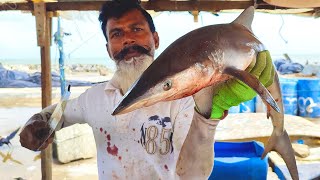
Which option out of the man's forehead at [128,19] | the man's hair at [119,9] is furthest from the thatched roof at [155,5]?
the man's forehead at [128,19]

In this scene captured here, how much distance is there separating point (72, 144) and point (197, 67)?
729 centimetres

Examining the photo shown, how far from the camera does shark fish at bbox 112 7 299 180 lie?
4.60 ft

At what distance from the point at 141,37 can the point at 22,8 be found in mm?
2551

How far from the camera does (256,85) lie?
4.83 ft

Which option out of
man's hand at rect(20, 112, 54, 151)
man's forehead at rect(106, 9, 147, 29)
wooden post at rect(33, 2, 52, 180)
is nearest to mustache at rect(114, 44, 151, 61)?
man's forehead at rect(106, 9, 147, 29)

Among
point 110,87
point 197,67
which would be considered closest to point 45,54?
point 110,87

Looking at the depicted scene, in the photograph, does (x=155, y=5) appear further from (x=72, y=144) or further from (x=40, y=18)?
(x=72, y=144)

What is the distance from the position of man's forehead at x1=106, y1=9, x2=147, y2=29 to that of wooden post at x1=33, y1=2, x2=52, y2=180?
7.05ft

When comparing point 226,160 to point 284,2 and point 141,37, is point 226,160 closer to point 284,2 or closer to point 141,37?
point 284,2

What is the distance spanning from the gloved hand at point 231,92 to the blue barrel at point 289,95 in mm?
11816

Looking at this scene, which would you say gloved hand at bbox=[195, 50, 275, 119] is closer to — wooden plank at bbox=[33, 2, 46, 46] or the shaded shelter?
the shaded shelter

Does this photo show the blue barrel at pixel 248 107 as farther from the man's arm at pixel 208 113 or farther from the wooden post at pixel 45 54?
the man's arm at pixel 208 113

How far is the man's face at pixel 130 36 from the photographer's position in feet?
8.62

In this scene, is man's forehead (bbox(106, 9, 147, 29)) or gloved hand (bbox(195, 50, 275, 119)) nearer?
gloved hand (bbox(195, 50, 275, 119))
